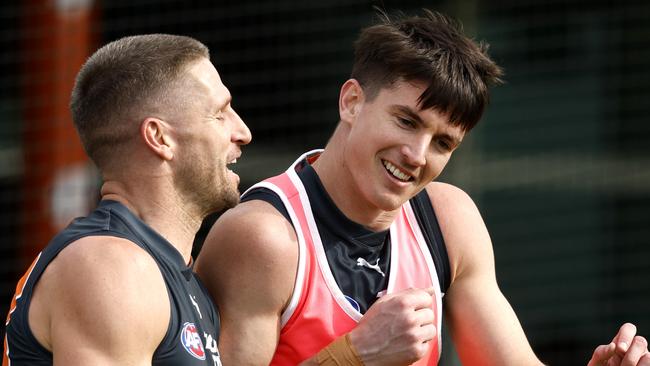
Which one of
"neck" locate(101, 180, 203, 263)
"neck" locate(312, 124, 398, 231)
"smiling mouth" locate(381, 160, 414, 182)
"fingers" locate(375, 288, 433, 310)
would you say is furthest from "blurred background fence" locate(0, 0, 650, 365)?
"neck" locate(101, 180, 203, 263)

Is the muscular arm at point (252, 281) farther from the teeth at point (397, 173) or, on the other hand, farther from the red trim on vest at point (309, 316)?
the teeth at point (397, 173)

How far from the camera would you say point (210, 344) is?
2.57m

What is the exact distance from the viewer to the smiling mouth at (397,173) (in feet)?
9.26

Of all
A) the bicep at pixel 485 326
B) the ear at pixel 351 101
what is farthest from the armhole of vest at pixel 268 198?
the bicep at pixel 485 326

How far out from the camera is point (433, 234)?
3.00 meters

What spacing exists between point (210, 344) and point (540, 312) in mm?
4194

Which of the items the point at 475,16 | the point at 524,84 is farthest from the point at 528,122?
the point at 475,16

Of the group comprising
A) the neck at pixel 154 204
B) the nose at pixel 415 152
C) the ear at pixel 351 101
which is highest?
the ear at pixel 351 101

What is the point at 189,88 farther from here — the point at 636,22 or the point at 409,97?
the point at 636,22

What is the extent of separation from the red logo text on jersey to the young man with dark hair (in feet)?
0.88

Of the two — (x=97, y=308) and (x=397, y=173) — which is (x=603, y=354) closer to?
(x=397, y=173)

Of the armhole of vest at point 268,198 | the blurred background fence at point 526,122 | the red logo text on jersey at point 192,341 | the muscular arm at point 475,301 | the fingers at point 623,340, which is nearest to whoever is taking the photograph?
the red logo text on jersey at point 192,341

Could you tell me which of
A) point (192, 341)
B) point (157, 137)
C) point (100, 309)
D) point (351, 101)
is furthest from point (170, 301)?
point (351, 101)

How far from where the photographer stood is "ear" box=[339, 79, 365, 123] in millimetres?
2916
